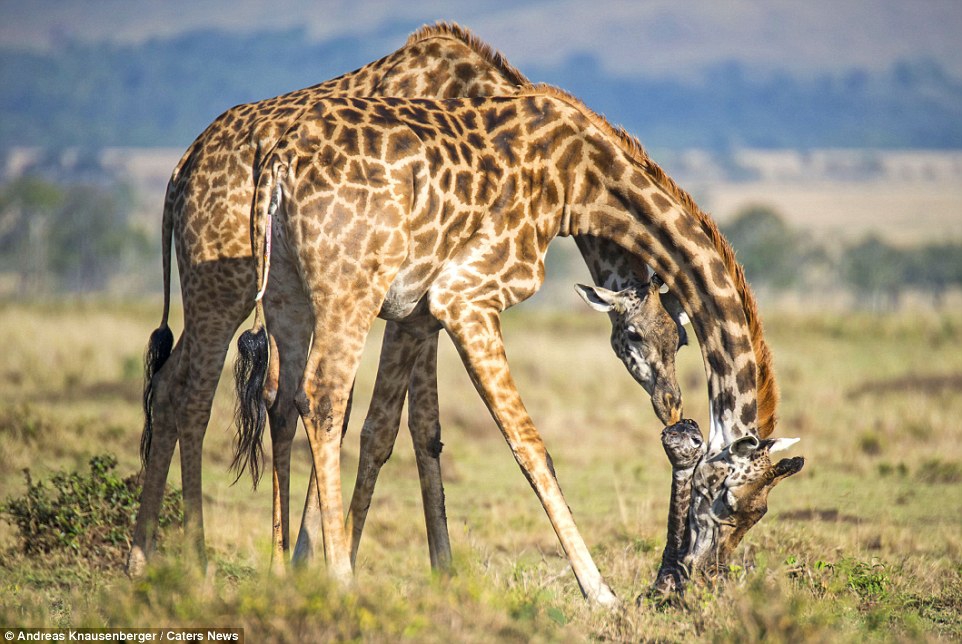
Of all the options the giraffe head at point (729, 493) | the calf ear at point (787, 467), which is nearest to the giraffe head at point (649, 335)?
the giraffe head at point (729, 493)

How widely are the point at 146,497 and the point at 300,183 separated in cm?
258

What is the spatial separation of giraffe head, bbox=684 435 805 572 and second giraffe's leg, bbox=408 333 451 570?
1.83 m

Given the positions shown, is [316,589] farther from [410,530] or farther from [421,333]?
[410,530]

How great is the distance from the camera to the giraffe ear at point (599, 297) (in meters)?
7.30

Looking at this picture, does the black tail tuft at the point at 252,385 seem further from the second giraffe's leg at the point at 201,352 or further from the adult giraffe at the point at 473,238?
the second giraffe's leg at the point at 201,352

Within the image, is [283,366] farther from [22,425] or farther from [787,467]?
[22,425]

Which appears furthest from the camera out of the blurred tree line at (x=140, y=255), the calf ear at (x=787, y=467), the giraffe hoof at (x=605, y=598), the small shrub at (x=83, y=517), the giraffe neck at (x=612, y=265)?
the blurred tree line at (x=140, y=255)

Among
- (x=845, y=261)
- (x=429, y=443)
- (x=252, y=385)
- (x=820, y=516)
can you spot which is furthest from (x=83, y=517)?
(x=845, y=261)

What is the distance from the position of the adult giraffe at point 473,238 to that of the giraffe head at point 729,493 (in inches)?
1.2

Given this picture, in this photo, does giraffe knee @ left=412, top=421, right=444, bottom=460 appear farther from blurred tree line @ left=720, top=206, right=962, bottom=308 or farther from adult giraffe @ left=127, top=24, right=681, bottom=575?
blurred tree line @ left=720, top=206, right=962, bottom=308

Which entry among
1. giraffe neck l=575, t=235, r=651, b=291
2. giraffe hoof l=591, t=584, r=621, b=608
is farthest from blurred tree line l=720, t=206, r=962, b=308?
giraffe hoof l=591, t=584, r=621, b=608

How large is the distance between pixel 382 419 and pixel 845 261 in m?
70.2

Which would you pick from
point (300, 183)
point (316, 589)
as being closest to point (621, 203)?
point (300, 183)

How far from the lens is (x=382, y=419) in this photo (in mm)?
7559
